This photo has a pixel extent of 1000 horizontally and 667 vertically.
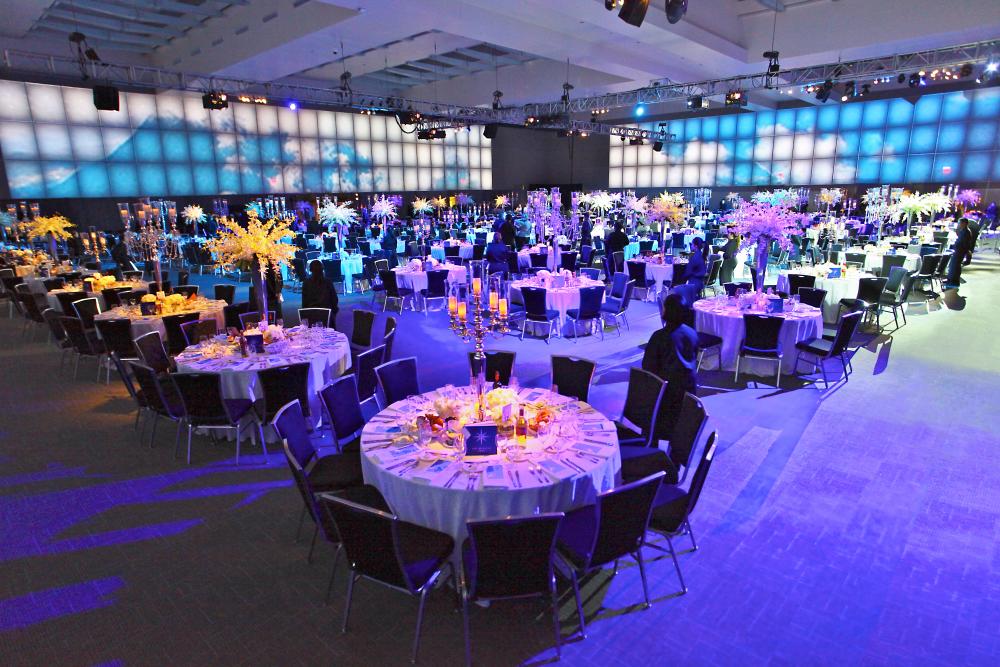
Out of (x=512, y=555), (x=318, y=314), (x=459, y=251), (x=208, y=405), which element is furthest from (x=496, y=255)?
(x=512, y=555)

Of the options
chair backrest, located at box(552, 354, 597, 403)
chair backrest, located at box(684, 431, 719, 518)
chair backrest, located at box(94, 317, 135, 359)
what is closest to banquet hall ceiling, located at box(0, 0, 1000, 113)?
chair backrest, located at box(94, 317, 135, 359)

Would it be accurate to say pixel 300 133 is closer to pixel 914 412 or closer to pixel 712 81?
pixel 712 81

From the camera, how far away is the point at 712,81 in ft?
53.6

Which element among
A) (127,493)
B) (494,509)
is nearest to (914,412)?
(494,509)

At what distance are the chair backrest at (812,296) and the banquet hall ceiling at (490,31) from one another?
18.9ft

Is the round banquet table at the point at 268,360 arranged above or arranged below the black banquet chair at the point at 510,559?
above

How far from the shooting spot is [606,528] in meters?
2.96

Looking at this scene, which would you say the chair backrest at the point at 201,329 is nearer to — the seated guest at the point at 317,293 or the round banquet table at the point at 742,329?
the seated guest at the point at 317,293

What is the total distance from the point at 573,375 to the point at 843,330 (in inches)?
138

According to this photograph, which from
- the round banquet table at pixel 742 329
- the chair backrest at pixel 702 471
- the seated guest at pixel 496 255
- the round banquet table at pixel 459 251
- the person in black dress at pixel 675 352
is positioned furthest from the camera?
the round banquet table at pixel 459 251

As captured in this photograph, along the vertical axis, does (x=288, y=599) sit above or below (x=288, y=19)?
below

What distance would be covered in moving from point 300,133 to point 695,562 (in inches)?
948

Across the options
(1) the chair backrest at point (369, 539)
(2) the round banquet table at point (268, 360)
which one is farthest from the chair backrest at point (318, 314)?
(1) the chair backrest at point (369, 539)

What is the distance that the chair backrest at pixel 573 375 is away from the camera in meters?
5.00
